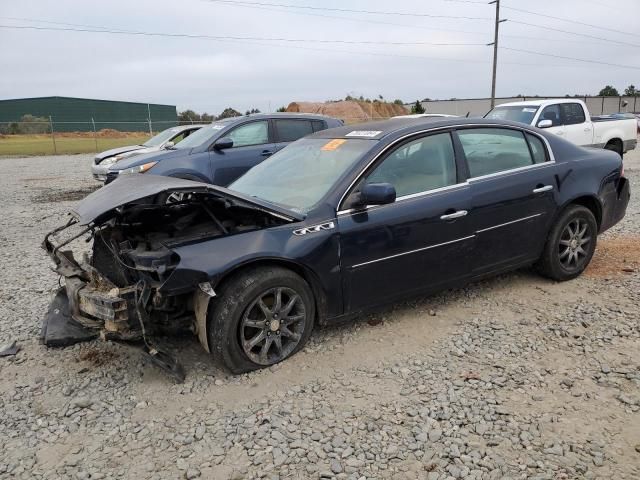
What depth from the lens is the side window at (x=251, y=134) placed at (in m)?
9.05

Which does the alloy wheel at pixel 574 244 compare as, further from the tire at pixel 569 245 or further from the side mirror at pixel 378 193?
the side mirror at pixel 378 193

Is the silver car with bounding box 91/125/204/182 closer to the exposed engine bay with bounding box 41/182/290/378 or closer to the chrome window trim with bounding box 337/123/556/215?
the exposed engine bay with bounding box 41/182/290/378

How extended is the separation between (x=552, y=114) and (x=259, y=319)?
10331 millimetres

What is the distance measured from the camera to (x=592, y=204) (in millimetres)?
5055

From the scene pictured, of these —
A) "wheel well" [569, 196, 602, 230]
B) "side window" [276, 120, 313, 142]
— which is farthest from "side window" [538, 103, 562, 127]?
"wheel well" [569, 196, 602, 230]

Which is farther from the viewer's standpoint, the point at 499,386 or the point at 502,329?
the point at 502,329

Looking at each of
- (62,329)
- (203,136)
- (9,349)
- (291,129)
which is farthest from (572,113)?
(9,349)

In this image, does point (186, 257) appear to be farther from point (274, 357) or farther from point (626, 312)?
point (626, 312)

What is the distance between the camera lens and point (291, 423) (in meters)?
3.00

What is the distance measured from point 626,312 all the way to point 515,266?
0.94 metres

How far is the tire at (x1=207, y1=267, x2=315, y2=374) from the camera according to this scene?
333cm

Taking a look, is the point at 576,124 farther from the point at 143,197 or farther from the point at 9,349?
the point at 9,349

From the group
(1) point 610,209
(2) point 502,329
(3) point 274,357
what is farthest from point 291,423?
(1) point 610,209

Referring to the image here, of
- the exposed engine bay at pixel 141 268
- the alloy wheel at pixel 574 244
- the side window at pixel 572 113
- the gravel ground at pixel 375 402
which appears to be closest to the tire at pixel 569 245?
the alloy wheel at pixel 574 244
